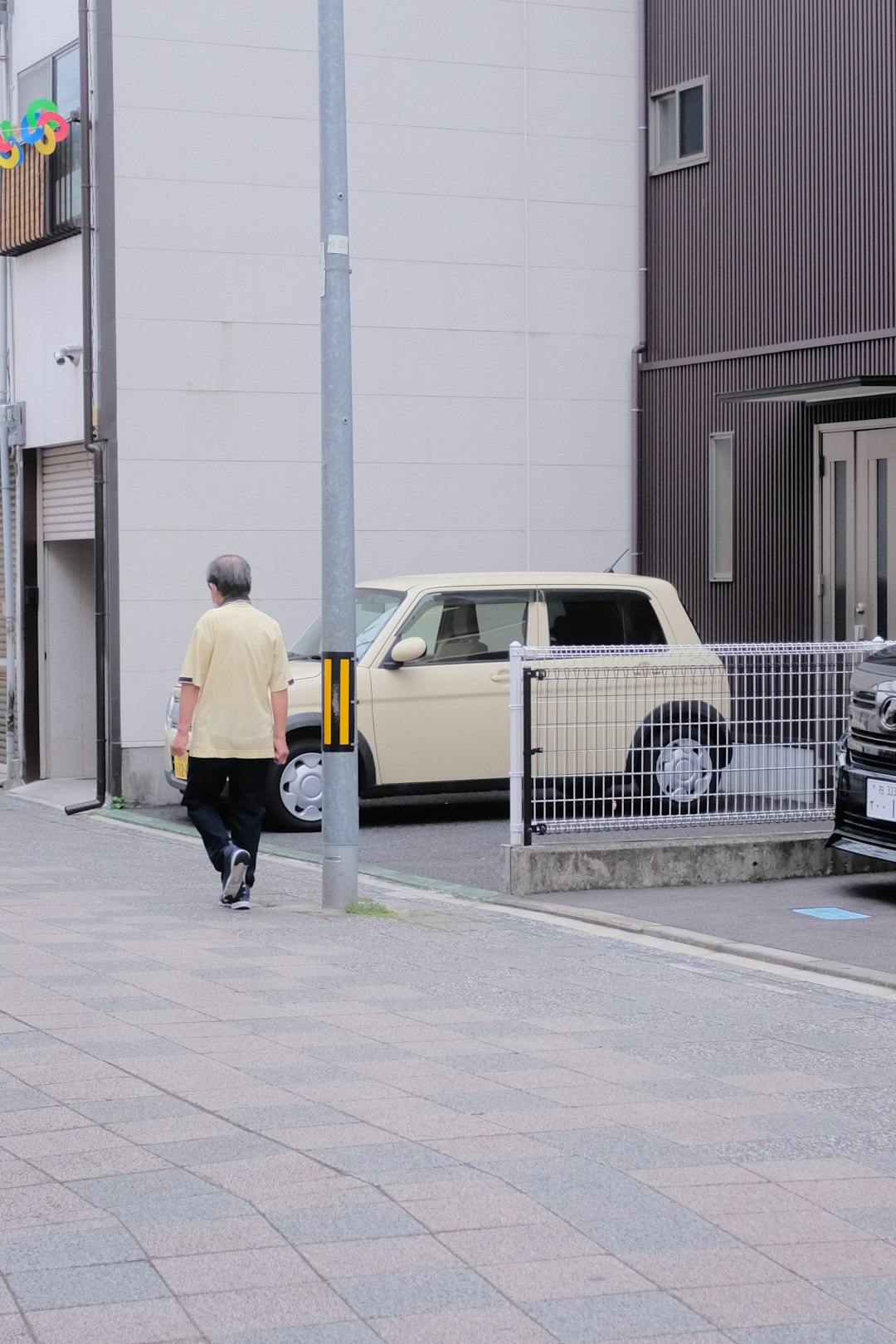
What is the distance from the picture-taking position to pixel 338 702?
9555mm

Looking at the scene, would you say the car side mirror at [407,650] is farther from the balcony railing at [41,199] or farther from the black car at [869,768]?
the balcony railing at [41,199]

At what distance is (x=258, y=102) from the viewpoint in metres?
16.3

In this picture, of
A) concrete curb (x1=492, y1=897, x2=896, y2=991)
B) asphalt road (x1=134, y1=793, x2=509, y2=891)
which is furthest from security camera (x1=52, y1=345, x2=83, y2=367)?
concrete curb (x1=492, y1=897, x2=896, y2=991)

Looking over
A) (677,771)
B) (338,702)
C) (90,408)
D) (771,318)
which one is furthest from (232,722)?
(771,318)

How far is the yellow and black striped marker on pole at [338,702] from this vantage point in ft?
31.2

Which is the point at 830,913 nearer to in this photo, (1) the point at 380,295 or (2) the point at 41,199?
(1) the point at 380,295

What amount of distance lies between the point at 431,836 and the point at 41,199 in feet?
24.3

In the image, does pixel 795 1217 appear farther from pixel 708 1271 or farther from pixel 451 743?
pixel 451 743

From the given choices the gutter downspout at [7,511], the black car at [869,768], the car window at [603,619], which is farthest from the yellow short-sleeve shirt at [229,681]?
the gutter downspout at [7,511]

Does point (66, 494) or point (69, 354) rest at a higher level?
point (69, 354)

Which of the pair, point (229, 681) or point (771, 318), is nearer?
point (229, 681)

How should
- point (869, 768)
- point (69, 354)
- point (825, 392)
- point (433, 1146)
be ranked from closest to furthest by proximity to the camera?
point (433, 1146) → point (869, 768) → point (825, 392) → point (69, 354)

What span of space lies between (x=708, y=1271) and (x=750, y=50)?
13.9 metres

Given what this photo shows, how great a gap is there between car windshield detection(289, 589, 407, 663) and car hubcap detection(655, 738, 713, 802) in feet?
11.2
